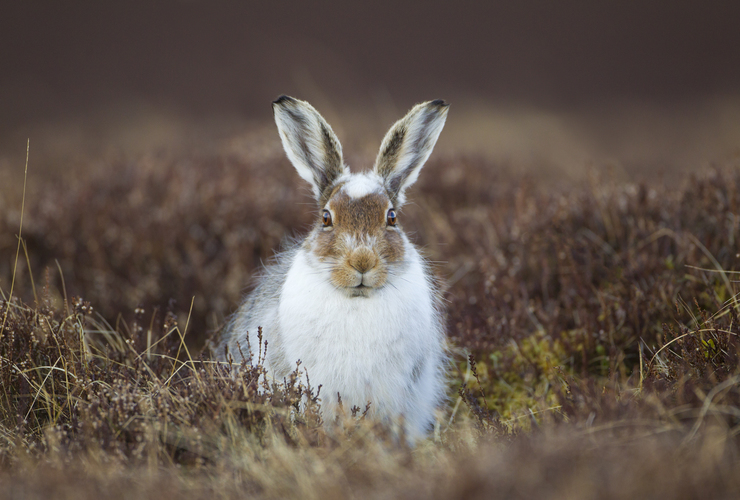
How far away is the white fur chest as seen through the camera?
309 centimetres

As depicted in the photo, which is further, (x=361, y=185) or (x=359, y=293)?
(x=361, y=185)

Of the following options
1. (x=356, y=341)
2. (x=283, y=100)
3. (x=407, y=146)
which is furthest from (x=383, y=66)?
(x=356, y=341)

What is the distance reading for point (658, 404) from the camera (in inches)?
91.6

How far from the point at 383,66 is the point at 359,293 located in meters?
11.8

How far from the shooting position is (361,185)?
3406mm

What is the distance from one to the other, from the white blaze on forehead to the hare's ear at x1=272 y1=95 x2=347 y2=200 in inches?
5.7

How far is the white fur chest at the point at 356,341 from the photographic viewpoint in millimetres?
3090

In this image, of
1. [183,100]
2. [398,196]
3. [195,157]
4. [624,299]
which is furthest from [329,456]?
[183,100]

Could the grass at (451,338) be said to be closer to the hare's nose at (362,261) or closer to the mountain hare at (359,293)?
the mountain hare at (359,293)

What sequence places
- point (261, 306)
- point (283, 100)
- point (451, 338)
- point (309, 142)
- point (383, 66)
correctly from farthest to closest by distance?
point (383, 66), point (451, 338), point (261, 306), point (309, 142), point (283, 100)

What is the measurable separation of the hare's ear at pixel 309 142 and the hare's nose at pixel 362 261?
746 millimetres

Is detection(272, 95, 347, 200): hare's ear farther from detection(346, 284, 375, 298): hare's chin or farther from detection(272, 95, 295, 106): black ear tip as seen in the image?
detection(346, 284, 375, 298): hare's chin

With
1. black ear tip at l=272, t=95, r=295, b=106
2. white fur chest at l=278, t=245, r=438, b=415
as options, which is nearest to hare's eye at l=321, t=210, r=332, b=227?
white fur chest at l=278, t=245, r=438, b=415

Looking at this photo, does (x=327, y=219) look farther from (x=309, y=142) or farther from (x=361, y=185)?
(x=309, y=142)
